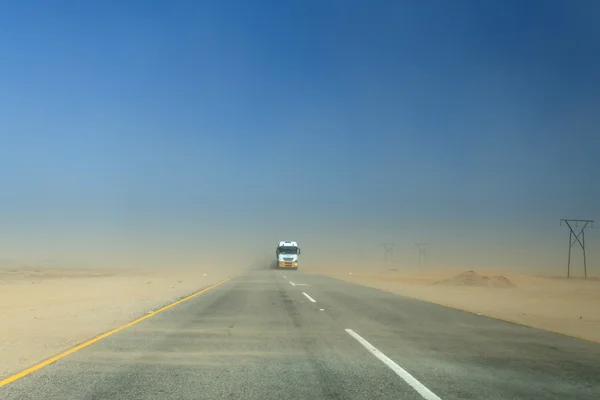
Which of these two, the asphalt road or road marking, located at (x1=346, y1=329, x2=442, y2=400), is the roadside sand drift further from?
road marking, located at (x1=346, y1=329, x2=442, y2=400)

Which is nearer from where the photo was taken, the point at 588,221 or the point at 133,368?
the point at 133,368

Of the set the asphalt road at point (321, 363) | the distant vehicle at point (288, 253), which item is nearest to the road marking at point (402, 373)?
the asphalt road at point (321, 363)

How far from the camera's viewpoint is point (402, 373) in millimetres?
8375

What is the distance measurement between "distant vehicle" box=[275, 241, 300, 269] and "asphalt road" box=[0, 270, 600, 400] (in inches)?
2386

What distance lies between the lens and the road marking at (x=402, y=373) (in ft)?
23.0

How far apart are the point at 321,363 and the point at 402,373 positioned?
4.67ft

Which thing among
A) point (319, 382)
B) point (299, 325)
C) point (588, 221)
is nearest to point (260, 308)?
point (299, 325)

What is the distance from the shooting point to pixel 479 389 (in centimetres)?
743

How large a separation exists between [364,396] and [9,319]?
13.4 meters

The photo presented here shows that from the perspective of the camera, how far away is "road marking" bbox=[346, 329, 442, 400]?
702cm

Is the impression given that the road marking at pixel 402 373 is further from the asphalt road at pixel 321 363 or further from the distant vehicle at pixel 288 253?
the distant vehicle at pixel 288 253

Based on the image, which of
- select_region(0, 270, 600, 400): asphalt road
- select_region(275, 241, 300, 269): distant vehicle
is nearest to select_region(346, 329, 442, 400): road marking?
select_region(0, 270, 600, 400): asphalt road

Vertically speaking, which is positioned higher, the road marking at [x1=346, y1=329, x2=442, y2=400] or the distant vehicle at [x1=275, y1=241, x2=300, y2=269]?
the distant vehicle at [x1=275, y1=241, x2=300, y2=269]

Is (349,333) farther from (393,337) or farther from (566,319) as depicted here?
(566,319)
